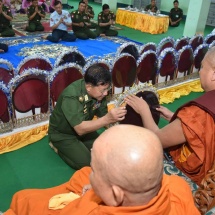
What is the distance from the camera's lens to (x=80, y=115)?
7.10 ft

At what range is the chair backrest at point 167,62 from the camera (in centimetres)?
375

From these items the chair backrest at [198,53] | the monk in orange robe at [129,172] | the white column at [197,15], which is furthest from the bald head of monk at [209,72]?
the white column at [197,15]

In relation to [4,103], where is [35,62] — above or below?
above

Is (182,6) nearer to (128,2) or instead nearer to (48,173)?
(128,2)

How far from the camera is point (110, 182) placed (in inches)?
33.7

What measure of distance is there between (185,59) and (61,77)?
223cm

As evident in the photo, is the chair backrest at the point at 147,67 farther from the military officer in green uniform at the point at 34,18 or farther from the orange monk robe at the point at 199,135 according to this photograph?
the military officer in green uniform at the point at 34,18

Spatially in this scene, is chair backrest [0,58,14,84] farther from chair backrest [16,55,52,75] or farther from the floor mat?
the floor mat

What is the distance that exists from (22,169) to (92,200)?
150 centimetres

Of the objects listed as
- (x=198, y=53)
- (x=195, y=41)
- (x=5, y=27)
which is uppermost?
(x=195, y=41)

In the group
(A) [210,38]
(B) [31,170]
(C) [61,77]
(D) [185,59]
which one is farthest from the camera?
(A) [210,38]

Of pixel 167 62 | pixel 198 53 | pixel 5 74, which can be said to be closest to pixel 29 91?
pixel 5 74

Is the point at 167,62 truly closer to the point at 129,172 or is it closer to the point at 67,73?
the point at 67,73

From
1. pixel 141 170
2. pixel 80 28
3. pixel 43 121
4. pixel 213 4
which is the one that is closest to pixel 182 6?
pixel 213 4
